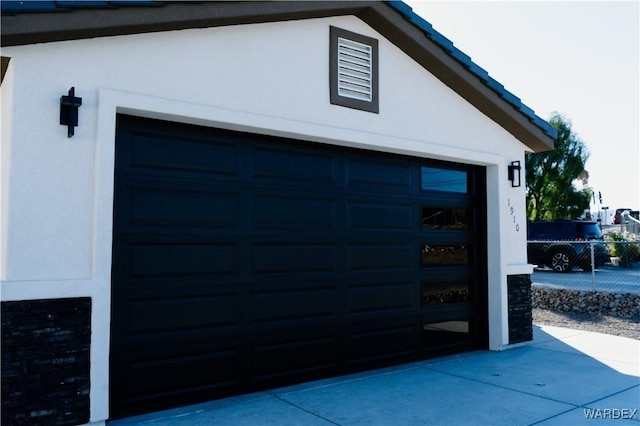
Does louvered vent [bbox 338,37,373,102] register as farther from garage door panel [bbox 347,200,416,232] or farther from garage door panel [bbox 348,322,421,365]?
garage door panel [bbox 348,322,421,365]

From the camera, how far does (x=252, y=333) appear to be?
5.68m

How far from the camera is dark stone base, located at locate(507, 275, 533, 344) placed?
26.5ft

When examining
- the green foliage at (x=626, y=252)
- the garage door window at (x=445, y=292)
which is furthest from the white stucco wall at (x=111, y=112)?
the green foliage at (x=626, y=252)

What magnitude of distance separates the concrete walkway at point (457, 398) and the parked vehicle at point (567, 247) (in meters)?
11.2

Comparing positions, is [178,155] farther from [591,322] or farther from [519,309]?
[591,322]

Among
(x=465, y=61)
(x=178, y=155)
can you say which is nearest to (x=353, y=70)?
(x=465, y=61)

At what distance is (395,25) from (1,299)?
5203 millimetres

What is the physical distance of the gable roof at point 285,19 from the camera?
13.8 feet

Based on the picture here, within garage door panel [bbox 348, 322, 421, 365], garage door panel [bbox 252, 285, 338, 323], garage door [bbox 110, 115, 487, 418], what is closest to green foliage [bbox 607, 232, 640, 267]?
garage door [bbox 110, 115, 487, 418]

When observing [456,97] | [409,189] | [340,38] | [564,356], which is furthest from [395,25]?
[564,356]

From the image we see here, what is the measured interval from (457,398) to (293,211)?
8.76ft

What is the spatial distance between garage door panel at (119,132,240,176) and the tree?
1191 inches

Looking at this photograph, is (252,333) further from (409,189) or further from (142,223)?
(409,189)

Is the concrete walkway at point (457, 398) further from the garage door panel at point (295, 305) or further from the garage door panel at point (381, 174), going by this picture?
the garage door panel at point (381, 174)
